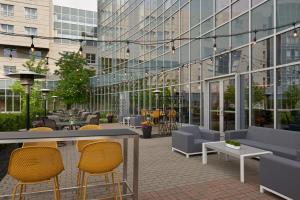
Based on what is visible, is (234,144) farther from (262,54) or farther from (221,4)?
(221,4)

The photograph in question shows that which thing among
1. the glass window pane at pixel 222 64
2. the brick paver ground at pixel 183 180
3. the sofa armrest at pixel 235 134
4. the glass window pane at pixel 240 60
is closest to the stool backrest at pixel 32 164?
the brick paver ground at pixel 183 180

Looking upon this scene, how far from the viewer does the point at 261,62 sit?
7453 mm

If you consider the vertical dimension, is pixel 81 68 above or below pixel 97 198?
above

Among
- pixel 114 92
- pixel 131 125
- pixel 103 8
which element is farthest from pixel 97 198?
pixel 103 8

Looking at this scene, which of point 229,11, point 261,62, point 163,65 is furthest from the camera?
point 163,65

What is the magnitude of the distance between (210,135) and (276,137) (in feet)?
5.47

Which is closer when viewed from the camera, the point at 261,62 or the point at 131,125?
the point at 261,62

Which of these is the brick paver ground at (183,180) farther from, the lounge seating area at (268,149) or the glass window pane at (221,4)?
the glass window pane at (221,4)

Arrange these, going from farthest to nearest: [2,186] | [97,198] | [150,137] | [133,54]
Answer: [133,54]
[150,137]
[2,186]
[97,198]

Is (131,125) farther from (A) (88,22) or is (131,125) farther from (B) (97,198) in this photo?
(A) (88,22)

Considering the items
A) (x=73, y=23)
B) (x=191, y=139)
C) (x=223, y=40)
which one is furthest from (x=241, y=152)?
(x=73, y=23)

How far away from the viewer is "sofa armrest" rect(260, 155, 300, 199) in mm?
3297

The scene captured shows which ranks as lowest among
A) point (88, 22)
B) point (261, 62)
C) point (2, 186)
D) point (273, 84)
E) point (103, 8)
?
point (2, 186)

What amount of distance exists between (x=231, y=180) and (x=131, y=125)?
34.0 feet
